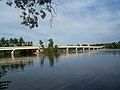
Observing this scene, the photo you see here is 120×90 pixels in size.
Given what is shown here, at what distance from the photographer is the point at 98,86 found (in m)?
42.7

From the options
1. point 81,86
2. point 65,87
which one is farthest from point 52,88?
point 81,86

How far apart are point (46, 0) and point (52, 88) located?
24.5 meters

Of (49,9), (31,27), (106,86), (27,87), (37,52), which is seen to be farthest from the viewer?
(37,52)

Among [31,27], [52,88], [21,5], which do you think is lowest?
[52,88]

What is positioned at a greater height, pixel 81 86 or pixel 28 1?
pixel 28 1

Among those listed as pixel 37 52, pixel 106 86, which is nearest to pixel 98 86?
pixel 106 86

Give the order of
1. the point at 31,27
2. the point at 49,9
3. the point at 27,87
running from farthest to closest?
the point at 27,87 < the point at 31,27 < the point at 49,9

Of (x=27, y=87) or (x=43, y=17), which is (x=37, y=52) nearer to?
(x=27, y=87)

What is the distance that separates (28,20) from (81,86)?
79.1 feet

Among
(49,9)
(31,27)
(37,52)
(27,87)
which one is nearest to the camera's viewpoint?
(49,9)

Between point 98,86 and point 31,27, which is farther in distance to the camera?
point 98,86

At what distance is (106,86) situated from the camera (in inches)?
1668

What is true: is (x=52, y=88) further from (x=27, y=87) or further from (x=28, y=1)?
(x=28, y=1)

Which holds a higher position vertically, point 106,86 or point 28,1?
point 28,1
